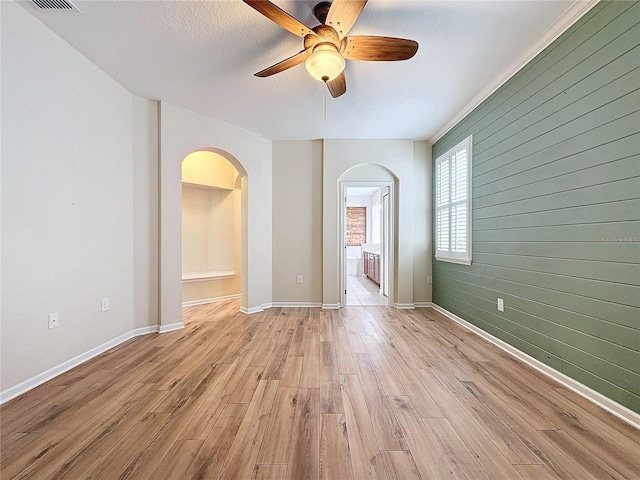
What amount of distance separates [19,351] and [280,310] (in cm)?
277

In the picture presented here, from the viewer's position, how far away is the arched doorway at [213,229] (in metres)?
4.80

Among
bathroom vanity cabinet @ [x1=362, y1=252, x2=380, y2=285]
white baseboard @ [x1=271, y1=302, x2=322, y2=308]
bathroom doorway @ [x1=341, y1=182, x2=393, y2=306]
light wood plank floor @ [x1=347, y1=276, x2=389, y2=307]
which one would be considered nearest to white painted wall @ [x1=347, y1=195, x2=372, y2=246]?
bathroom doorway @ [x1=341, y1=182, x2=393, y2=306]

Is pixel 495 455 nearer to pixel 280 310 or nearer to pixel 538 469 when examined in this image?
pixel 538 469

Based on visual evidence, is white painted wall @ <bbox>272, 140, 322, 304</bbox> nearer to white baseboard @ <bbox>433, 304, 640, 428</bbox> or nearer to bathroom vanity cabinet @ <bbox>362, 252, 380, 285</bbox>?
bathroom vanity cabinet @ <bbox>362, 252, 380, 285</bbox>

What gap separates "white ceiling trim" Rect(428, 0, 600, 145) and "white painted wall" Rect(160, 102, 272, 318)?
2896 mm

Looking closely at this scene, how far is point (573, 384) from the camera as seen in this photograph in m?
1.93

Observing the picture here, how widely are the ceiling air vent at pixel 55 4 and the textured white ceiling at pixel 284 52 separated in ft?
0.17

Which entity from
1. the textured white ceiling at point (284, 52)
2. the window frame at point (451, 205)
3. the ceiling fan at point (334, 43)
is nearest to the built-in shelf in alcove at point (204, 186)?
the textured white ceiling at point (284, 52)

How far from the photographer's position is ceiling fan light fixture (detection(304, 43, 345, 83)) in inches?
75.5

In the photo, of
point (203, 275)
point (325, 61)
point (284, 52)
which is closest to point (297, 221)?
point (203, 275)

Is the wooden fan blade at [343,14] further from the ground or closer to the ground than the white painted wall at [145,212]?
further from the ground

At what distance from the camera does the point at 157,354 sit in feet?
8.46

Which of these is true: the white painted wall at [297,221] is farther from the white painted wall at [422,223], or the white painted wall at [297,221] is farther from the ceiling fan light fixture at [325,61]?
the ceiling fan light fixture at [325,61]

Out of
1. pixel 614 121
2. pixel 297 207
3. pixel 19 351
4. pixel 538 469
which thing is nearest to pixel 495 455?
pixel 538 469
